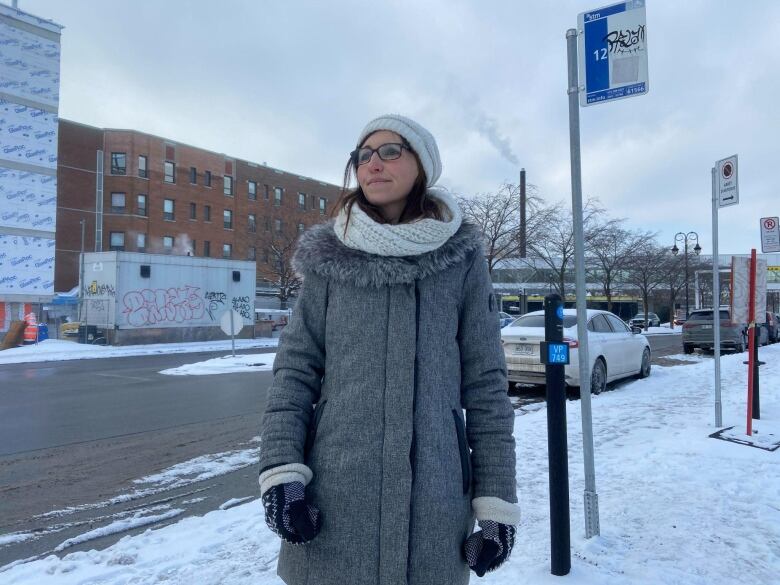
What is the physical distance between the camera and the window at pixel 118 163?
1736 inches

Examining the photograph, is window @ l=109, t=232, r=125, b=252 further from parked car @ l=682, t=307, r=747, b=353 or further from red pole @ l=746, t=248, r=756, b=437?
red pole @ l=746, t=248, r=756, b=437

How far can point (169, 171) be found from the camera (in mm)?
45969

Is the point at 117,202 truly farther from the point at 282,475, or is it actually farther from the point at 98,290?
the point at 282,475

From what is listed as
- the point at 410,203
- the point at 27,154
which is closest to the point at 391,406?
the point at 410,203

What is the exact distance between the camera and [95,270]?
82.0 feet

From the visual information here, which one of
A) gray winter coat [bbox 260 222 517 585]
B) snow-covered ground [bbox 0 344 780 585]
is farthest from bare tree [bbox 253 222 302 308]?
gray winter coat [bbox 260 222 517 585]

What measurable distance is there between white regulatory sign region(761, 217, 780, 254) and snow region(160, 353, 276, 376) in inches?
440

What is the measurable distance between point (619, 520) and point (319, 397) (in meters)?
2.99

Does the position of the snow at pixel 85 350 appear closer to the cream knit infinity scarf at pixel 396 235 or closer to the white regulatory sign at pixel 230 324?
the white regulatory sign at pixel 230 324

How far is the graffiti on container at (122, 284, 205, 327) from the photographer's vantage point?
2497 centimetres

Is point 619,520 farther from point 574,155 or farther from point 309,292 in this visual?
point 309,292

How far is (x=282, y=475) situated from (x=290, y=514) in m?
0.10

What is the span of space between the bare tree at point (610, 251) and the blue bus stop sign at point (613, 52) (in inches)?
1067

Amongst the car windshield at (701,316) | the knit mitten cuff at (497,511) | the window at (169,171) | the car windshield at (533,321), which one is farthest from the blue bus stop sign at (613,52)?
the window at (169,171)
